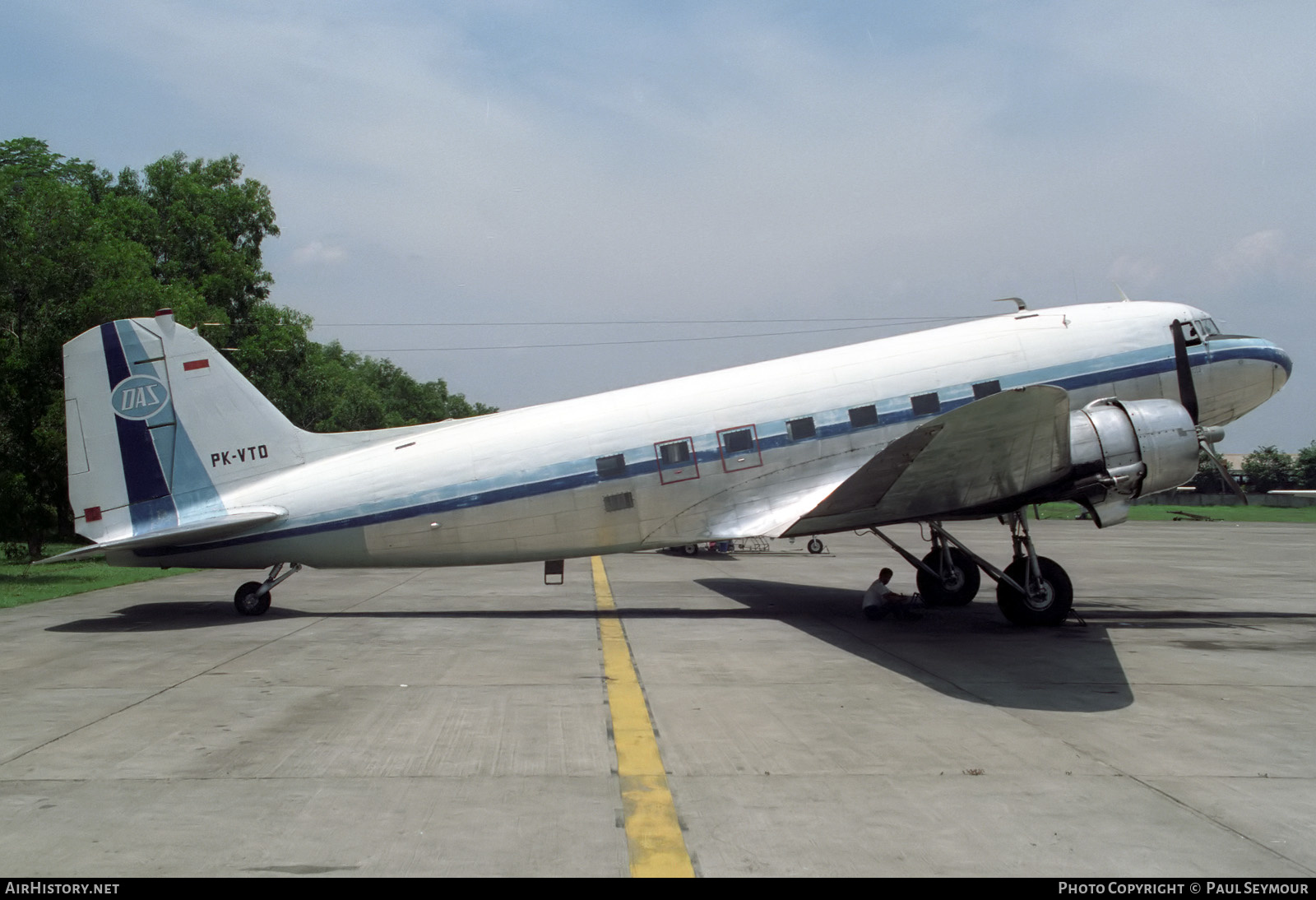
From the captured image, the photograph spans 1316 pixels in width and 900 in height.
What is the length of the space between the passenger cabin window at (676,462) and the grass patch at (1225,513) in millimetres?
41734

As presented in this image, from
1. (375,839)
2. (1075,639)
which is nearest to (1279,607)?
(1075,639)

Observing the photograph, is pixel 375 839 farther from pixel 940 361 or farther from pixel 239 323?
pixel 239 323

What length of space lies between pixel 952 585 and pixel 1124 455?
4.07m

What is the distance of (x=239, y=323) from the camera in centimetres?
4759

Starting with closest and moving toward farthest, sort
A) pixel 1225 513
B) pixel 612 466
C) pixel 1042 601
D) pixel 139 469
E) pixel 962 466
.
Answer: pixel 962 466 < pixel 1042 601 < pixel 139 469 < pixel 612 466 < pixel 1225 513

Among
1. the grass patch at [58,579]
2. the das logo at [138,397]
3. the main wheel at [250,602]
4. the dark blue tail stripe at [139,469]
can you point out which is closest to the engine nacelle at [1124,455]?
the main wheel at [250,602]

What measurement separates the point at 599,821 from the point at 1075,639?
863 centimetres

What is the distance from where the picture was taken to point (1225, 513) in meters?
62.5

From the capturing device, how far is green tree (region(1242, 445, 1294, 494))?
87812 millimetres

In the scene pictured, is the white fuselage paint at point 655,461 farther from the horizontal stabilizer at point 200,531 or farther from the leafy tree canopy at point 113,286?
the leafy tree canopy at point 113,286

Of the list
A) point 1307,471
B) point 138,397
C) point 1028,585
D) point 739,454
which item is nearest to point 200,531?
point 138,397

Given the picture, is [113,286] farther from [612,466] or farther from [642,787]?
[642,787]

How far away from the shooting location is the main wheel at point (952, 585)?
1531 cm

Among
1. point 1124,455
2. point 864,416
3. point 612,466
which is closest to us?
point 1124,455
